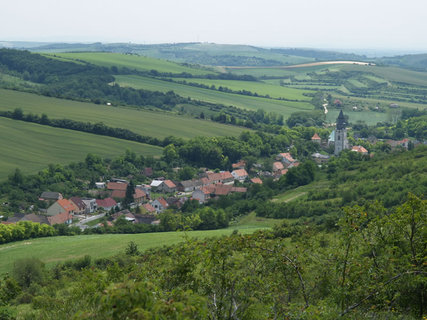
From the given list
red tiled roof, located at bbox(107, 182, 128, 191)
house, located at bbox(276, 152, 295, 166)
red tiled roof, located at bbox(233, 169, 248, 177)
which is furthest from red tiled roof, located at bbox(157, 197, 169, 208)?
house, located at bbox(276, 152, 295, 166)

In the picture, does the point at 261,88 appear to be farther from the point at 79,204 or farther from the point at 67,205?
the point at 67,205

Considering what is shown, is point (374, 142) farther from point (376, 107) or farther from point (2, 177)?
point (2, 177)

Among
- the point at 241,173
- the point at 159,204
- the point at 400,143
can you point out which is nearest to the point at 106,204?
the point at 159,204

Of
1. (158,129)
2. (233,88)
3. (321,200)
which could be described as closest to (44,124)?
(158,129)

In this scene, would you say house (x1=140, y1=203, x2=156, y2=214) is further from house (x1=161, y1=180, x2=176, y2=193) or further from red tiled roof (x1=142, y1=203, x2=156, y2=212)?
house (x1=161, y1=180, x2=176, y2=193)

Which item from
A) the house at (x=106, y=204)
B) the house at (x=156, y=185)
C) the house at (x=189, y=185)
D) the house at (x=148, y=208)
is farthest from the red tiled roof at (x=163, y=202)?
the house at (x=189, y=185)

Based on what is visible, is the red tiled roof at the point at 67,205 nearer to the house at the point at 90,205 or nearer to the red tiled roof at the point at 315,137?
the house at the point at 90,205
